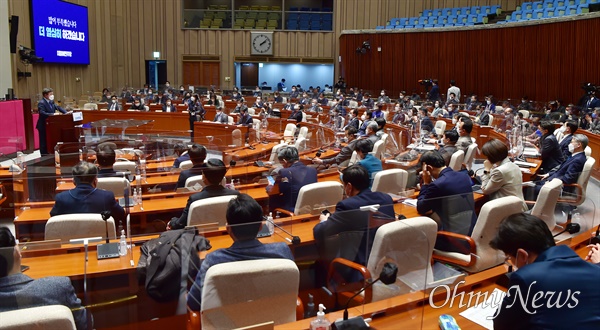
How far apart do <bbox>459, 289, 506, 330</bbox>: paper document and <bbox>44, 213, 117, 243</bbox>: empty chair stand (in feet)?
8.22

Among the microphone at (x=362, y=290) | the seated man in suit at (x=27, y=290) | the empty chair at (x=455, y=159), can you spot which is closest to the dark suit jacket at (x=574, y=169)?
the empty chair at (x=455, y=159)

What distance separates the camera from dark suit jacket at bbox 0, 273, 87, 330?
2.46m

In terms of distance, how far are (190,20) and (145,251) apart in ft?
79.2

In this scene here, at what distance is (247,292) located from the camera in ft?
8.53

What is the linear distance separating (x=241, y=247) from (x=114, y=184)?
123 inches

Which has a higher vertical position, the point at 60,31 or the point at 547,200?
the point at 60,31

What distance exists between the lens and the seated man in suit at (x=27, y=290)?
2.46 m

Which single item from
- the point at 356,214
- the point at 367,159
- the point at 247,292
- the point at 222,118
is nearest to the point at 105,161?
the point at 367,159

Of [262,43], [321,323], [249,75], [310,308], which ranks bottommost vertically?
[310,308]

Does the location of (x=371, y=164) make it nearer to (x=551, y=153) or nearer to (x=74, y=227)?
(x=551, y=153)

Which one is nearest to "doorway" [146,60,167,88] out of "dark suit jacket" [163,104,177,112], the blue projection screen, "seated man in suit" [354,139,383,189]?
the blue projection screen

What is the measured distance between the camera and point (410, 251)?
3234mm

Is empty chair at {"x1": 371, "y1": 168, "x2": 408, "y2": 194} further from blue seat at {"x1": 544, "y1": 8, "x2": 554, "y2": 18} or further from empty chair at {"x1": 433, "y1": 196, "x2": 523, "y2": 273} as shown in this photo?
blue seat at {"x1": 544, "y1": 8, "x2": 554, "y2": 18}

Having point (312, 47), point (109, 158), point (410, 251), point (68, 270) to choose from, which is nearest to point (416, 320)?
point (410, 251)
